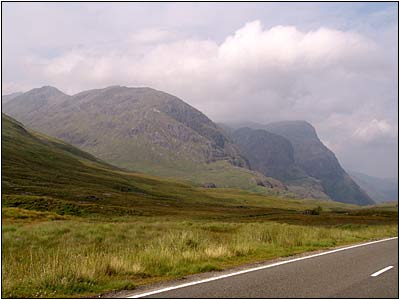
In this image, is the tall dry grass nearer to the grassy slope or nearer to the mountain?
the grassy slope

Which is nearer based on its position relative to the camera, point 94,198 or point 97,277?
point 97,277

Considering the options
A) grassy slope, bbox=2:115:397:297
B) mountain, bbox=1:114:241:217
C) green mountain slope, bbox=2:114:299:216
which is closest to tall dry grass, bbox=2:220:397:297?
grassy slope, bbox=2:115:397:297

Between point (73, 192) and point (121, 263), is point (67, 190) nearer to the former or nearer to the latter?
point (73, 192)

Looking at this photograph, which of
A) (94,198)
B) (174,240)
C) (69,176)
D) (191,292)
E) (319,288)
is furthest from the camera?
(69,176)

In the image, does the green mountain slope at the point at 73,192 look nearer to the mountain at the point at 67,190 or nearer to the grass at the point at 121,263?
the mountain at the point at 67,190

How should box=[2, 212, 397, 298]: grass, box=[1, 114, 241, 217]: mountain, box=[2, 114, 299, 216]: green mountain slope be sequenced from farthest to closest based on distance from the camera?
box=[2, 114, 299, 216]: green mountain slope
box=[1, 114, 241, 217]: mountain
box=[2, 212, 397, 298]: grass

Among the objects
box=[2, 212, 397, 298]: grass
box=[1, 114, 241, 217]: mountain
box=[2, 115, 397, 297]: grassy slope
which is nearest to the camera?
box=[2, 212, 397, 298]: grass

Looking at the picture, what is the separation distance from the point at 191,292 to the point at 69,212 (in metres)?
63.1

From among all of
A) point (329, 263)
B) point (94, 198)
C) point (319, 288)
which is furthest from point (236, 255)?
point (94, 198)

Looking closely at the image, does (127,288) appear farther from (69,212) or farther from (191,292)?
(69,212)

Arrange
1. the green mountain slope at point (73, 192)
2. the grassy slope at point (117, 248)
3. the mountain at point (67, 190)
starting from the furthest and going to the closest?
the green mountain slope at point (73, 192) → the mountain at point (67, 190) → the grassy slope at point (117, 248)

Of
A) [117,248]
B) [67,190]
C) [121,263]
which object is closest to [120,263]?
[121,263]

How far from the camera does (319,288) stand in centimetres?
1084

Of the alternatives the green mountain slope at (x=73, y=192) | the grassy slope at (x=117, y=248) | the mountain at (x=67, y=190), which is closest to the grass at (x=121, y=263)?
the grassy slope at (x=117, y=248)
